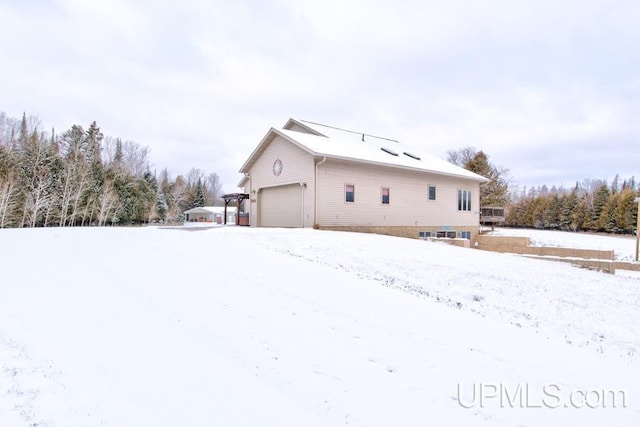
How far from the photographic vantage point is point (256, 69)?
20.0 metres

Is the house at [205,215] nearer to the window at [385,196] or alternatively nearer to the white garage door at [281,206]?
the white garage door at [281,206]

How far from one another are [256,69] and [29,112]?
42871mm

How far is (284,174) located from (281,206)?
65.1 inches

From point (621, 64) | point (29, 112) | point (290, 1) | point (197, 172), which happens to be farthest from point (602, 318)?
point (197, 172)

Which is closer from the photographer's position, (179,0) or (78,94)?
(179,0)

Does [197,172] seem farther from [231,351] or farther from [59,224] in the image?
[231,351]

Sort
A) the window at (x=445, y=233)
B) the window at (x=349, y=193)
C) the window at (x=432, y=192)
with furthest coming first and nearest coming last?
the window at (x=445, y=233) → the window at (x=432, y=192) → the window at (x=349, y=193)

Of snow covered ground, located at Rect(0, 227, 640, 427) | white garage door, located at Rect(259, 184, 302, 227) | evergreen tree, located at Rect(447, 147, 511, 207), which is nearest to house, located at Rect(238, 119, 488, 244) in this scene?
white garage door, located at Rect(259, 184, 302, 227)

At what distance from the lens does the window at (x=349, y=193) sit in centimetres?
1704

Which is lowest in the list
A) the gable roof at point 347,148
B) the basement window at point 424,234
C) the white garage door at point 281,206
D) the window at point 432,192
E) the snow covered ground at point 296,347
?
the snow covered ground at point 296,347

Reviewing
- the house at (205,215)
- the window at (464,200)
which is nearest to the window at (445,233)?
the window at (464,200)

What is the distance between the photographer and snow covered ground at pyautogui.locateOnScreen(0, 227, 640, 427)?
284 cm

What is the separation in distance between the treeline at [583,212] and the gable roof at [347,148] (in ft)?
82.1

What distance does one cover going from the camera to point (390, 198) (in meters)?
18.8
